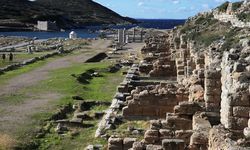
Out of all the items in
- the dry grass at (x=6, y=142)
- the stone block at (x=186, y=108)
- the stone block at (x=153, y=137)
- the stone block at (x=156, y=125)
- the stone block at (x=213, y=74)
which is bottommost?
the dry grass at (x=6, y=142)

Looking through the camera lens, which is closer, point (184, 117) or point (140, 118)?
point (184, 117)

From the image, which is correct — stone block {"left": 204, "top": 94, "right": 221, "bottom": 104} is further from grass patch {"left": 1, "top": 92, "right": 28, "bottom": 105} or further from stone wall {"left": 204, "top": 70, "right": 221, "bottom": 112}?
grass patch {"left": 1, "top": 92, "right": 28, "bottom": 105}

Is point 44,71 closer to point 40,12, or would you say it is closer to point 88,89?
point 88,89

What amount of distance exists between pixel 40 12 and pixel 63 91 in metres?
157

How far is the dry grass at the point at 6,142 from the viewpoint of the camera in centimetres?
1764

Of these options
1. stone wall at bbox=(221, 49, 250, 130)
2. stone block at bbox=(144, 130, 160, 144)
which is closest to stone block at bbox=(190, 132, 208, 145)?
stone wall at bbox=(221, 49, 250, 130)

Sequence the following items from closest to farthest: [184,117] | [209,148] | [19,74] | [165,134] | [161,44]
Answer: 1. [209,148]
2. [165,134]
3. [184,117]
4. [19,74]
5. [161,44]

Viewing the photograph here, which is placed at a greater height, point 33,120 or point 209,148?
point 209,148

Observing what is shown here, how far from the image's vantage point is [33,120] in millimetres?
22000

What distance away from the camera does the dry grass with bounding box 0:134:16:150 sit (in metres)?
17.6

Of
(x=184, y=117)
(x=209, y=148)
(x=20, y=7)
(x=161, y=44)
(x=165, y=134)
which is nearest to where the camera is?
(x=209, y=148)

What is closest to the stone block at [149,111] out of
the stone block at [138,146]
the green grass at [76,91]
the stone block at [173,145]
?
the green grass at [76,91]

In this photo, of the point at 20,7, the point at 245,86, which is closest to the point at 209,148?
the point at 245,86

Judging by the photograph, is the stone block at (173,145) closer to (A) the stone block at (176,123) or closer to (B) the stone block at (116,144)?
(B) the stone block at (116,144)
